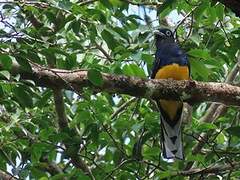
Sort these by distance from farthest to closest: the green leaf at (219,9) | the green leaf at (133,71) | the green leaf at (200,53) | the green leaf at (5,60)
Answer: the green leaf at (219,9), the green leaf at (133,71), the green leaf at (200,53), the green leaf at (5,60)

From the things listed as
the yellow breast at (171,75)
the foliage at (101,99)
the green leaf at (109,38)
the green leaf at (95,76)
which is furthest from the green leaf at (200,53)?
the green leaf at (95,76)

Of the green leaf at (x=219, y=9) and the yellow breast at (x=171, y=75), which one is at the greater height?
the green leaf at (x=219, y=9)

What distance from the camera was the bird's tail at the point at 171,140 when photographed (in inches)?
154

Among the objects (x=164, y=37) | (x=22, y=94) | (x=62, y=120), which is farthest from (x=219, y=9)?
(x=62, y=120)

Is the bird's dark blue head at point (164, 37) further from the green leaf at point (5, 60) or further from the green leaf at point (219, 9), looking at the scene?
the green leaf at point (5, 60)

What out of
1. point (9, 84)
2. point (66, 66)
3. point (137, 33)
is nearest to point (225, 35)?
point (137, 33)

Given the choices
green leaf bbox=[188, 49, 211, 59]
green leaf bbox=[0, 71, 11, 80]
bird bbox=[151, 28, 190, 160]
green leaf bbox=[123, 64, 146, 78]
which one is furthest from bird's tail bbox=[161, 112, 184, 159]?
green leaf bbox=[0, 71, 11, 80]

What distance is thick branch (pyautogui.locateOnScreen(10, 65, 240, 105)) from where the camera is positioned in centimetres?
319

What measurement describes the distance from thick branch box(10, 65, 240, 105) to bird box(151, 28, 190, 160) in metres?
0.48

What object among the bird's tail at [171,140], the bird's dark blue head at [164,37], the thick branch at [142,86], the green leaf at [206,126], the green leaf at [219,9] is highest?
the green leaf at [219,9]

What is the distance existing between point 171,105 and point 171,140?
9.5 inches

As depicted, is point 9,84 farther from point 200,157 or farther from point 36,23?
point 36,23

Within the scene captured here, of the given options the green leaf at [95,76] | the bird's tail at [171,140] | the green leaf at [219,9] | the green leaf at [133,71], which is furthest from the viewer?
the bird's tail at [171,140]

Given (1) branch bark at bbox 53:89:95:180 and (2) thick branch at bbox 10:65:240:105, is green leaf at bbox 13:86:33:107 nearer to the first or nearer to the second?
(2) thick branch at bbox 10:65:240:105
